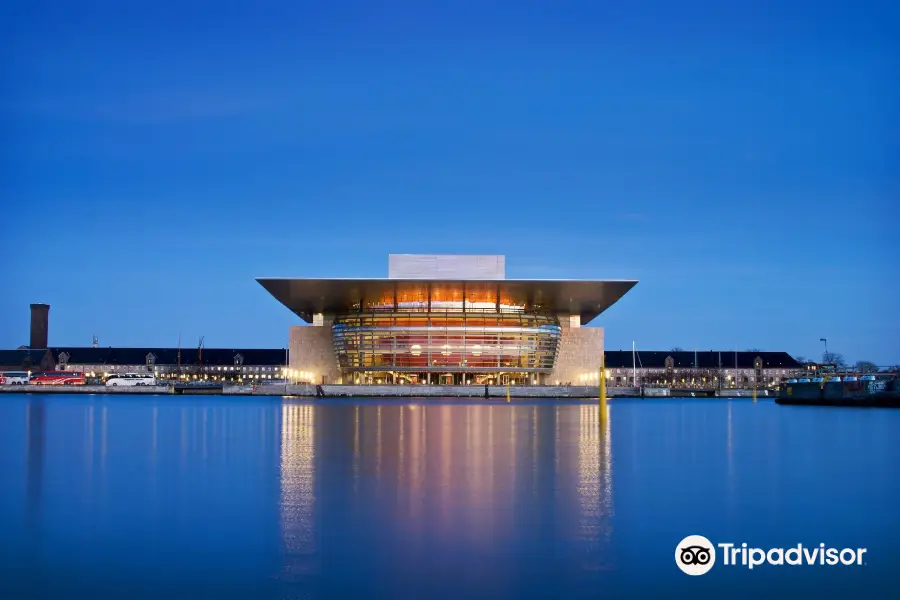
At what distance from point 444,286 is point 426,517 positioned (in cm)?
6492

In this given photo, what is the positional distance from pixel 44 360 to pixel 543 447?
129 metres

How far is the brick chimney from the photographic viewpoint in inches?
5743

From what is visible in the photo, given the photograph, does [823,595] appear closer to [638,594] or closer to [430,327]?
[638,594]

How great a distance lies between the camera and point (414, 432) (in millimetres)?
27938

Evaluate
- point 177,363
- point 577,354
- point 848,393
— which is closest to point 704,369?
point 577,354

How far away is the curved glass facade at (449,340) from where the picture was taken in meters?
81.6

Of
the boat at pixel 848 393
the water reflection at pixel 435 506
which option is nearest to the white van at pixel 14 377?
the boat at pixel 848 393

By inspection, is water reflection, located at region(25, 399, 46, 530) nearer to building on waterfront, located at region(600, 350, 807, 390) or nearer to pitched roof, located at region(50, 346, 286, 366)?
building on waterfront, located at region(600, 350, 807, 390)

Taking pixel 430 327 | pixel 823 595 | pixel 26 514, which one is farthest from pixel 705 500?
pixel 430 327

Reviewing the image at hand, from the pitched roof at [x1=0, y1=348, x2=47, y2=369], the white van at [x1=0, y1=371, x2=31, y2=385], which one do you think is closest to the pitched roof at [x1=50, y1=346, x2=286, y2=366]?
the pitched roof at [x1=0, y1=348, x2=47, y2=369]

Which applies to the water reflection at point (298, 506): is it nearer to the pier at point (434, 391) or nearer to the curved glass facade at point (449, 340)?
the pier at point (434, 391)

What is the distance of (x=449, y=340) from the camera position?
81.8 metres

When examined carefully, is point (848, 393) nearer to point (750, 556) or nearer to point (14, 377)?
point (750, 556)

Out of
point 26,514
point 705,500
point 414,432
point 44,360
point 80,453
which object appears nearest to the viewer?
point 26,514
